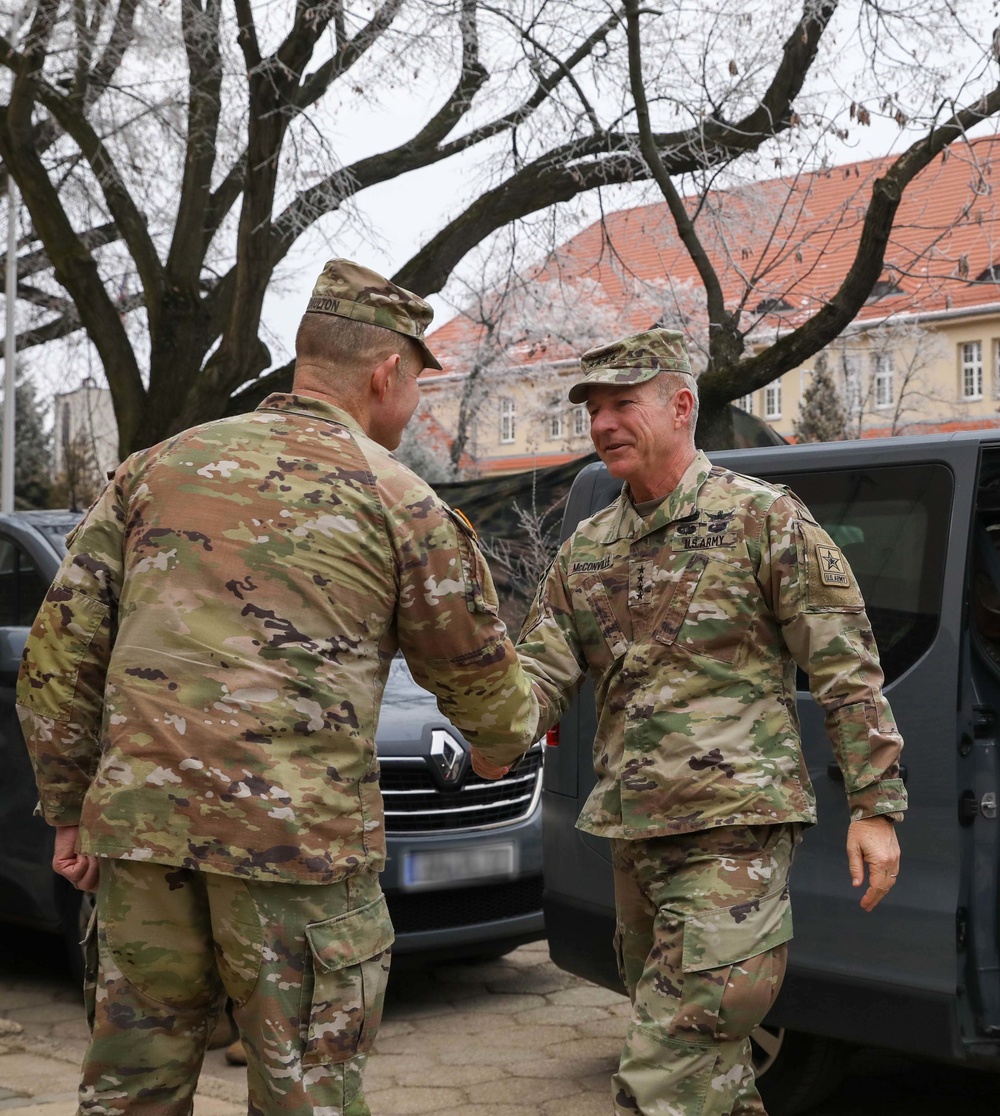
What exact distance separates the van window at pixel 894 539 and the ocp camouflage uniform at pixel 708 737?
1.40 ft

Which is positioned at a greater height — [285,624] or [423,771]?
[285,624]

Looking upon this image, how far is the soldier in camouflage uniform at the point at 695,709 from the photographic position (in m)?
2.94

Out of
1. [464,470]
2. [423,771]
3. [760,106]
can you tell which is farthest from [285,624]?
[464,470]

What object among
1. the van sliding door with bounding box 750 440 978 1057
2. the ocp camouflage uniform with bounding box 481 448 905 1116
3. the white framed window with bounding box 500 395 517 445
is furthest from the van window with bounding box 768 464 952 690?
the white framed window with bounding box 500 395 517 445

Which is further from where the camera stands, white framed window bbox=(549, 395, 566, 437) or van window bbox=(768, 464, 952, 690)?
white framed window bbox=(549, 395, 566, 437)

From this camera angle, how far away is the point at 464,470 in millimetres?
30453

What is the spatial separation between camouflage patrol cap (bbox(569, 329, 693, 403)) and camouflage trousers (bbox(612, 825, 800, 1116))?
104 cm

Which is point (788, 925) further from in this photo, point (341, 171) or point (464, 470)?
point (464, 470)

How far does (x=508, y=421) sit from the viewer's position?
3534cm

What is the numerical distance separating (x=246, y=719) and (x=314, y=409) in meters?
0.57

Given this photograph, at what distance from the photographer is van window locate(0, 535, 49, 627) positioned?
5.79 m

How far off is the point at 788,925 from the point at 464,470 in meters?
27.5

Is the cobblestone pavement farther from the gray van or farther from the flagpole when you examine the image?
the flagpole

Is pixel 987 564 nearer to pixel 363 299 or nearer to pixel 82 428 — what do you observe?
pixel 363 299
